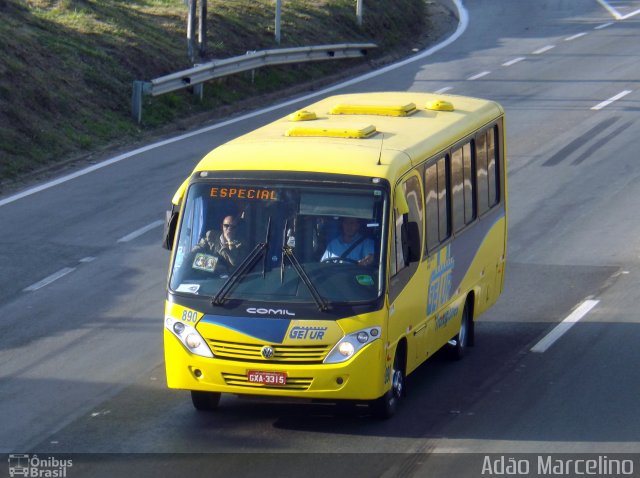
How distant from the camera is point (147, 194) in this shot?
1945 centimetres

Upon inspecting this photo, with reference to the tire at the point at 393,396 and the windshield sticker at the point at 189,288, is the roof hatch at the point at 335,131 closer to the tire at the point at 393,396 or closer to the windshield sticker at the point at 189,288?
the windshield sticker at the point at 189,288

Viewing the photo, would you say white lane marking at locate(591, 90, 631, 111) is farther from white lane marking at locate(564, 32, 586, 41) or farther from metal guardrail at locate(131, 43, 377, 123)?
white lane marking at locate(564, 32, 586, 41)

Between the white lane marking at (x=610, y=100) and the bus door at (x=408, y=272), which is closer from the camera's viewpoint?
the bus door at (x=408, y=272)

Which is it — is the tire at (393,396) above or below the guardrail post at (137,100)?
below

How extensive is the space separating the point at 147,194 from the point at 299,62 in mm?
10614

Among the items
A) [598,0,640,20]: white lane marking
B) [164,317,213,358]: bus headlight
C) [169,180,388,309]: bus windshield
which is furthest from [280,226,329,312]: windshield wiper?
[598,0,640,20]: white lane marking

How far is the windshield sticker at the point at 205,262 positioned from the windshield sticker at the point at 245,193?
529 millimetres

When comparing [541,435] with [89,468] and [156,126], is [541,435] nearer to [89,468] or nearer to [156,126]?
[89,468]

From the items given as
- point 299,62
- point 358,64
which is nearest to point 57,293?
point 299,62

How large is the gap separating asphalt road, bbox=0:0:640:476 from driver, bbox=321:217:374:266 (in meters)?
1.43

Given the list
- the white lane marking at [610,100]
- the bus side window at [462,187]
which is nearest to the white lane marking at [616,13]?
the white lane marking at [610,100]

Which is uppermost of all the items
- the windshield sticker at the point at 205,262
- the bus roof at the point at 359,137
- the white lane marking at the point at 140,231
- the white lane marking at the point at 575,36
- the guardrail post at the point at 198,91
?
the bus roof at the point at 359,137

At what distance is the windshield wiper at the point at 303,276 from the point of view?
10.1 m

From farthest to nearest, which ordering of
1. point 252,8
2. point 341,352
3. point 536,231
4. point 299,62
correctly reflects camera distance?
point 252,8 → point 299,62 → point 536,231 → point 341,352
